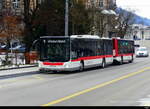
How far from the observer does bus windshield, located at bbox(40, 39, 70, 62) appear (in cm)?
2408

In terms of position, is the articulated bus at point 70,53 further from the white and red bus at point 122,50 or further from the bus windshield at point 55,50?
the white and red bus at point 122,50

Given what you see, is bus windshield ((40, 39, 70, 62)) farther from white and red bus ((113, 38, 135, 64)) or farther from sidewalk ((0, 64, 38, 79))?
white and red bus ((113, 38, 135, 64))

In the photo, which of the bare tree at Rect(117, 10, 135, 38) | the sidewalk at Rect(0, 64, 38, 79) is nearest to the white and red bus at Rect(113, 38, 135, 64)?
the sidewalk at Rect(0, 64, 38, 79)

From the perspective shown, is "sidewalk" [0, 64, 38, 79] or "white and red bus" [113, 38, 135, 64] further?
"white and red bus" [113, 38, 135, 64]

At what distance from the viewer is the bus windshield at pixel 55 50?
24.1m

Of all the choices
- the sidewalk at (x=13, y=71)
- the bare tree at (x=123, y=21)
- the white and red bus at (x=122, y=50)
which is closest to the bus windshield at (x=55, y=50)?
the sidewalk at (x=13, y=71)

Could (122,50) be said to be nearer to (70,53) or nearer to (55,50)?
Answer: (70,53)

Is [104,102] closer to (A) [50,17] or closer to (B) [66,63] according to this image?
(B) [66,63]

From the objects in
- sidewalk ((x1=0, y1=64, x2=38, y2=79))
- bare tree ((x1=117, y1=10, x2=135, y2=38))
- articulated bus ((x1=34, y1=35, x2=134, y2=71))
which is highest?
bare tree ((x1=117, y1=10, x2=135, y2=38))

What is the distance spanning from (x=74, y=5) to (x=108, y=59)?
12704mm

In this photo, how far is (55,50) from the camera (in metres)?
24.4

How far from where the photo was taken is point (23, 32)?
37.4 m

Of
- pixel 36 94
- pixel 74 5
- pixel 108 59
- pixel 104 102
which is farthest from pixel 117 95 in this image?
pixel 74 5

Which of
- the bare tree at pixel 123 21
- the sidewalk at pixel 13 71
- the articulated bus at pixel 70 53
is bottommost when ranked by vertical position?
the sidewalk at pixel 13 71
